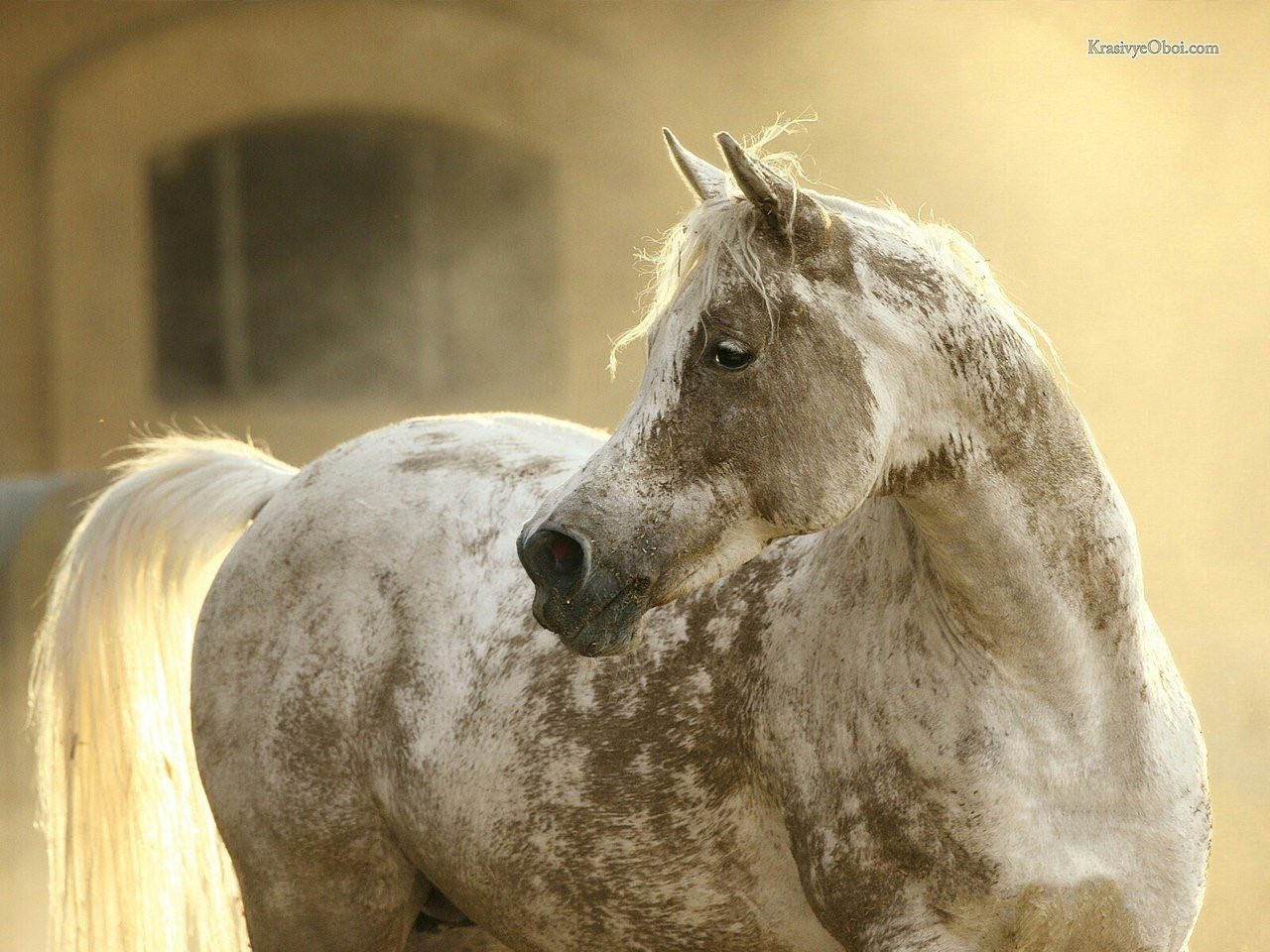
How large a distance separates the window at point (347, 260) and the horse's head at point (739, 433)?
12.7ft

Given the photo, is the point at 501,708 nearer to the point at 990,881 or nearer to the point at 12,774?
the point at 990,881

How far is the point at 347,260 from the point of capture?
5297 mm

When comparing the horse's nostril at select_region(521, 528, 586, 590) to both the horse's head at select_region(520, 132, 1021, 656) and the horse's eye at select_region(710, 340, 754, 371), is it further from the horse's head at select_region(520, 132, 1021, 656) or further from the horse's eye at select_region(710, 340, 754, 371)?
the horse's eye at select_region(710, 340, 754, 371)

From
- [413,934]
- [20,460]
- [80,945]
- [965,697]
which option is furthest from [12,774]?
[965,697]

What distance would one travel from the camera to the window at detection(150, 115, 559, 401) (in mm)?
5180

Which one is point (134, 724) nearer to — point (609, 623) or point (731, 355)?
point (609, 623)

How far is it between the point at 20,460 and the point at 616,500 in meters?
4.15

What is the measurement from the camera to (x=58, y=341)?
4934mm

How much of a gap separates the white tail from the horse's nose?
1243mm

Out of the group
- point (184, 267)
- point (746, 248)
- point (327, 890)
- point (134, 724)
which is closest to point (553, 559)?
point (746, 248)

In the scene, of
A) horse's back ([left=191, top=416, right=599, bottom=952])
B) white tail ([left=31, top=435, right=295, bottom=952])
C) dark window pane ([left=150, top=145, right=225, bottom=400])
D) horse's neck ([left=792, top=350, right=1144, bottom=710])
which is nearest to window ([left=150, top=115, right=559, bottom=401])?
dark window pane ([left=150, top=145, right=225, bottom=400])

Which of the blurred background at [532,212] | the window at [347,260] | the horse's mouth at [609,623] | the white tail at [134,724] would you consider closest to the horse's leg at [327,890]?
the white tail at [134,724]

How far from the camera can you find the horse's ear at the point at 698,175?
155 cm

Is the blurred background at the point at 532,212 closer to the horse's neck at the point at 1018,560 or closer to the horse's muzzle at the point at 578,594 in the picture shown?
the horse's neck at the point at 1018,560
